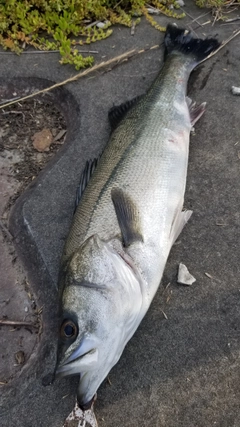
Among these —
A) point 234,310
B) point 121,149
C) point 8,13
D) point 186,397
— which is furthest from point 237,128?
point 8,13

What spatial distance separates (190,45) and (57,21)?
1.38m

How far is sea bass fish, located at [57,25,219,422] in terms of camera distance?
7.11 ft

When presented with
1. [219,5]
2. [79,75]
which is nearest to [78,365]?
[79,75]

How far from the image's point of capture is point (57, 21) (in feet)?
14.0

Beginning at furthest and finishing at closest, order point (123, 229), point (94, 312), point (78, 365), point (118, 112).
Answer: point (118, 112) → point (123, 229) → point (94, 312) → point (78, 365)

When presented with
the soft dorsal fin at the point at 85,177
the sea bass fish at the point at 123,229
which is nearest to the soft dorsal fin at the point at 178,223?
the sea bass fish at the point at 123,229

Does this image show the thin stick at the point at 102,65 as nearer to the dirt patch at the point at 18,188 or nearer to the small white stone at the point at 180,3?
the dirt patch at the point at 18,188

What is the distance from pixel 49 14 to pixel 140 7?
3.02 feet

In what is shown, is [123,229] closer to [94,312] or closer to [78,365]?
[94,312]

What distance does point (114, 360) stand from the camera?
2.23 m

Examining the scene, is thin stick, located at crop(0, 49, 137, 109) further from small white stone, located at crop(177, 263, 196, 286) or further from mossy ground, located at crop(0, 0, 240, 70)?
small white stone, located at crop(177, 263, 196, 286)

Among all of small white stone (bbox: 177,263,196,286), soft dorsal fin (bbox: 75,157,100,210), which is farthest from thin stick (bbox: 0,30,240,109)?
small white stone (bbox: 177,263,196,286)

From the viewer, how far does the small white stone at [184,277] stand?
2766 millimetres

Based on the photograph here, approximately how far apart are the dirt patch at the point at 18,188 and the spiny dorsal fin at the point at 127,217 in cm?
87
